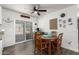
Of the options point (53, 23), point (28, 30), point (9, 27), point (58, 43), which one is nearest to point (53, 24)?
point (53, 23)

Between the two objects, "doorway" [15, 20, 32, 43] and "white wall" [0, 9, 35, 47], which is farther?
"doorway" [15, 20, 32, 43]

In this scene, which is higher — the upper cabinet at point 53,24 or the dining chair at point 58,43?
the upper cabinet at point 53,24

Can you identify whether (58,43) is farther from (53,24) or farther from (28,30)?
(28,30)

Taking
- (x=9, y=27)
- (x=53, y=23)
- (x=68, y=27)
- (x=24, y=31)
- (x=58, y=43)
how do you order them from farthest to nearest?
1. (x=24, y=31)
2. (x=9, y=27)
3. (x=53, y=23)
4. (x=68, y=27)
5. (x=58, y=43)

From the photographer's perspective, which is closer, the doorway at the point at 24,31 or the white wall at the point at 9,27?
the white wall at the point at 9,27

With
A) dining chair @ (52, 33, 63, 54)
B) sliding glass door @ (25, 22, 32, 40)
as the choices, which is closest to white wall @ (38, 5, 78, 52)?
dining chair @ (52, 33, 63, 54)

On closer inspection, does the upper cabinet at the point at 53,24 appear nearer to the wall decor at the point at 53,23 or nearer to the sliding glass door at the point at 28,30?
the wall decor at the point at 53,23

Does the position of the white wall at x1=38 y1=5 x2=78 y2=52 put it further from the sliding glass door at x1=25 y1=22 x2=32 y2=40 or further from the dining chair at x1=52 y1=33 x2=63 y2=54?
the sliding glass door at x1=25 y1=22 x2=32 y2=40

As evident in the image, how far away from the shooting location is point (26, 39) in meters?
4.16

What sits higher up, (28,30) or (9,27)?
(9,27)

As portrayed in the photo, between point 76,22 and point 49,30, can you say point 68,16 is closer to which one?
point 76,22

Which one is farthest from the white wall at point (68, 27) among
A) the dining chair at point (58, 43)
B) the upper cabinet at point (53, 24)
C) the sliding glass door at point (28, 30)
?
the sliding glass door at point (28, 30)
